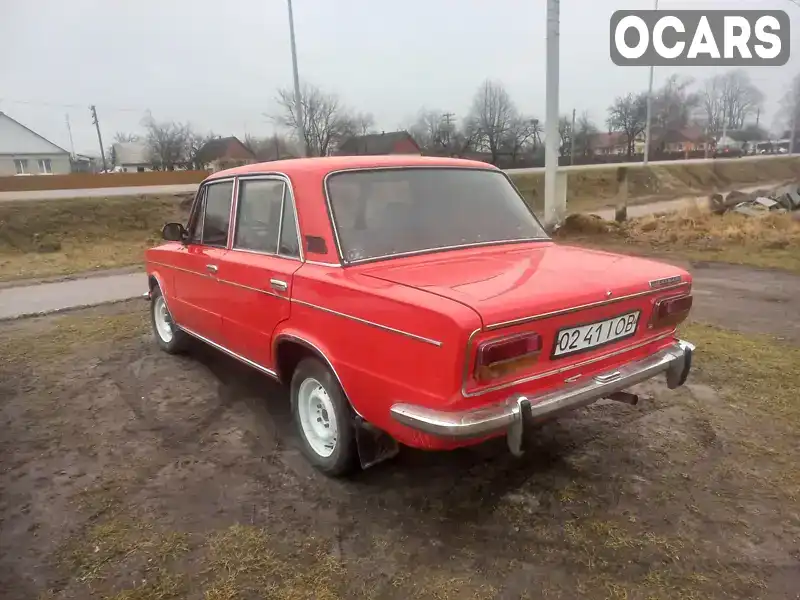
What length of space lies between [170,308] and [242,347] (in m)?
1.65

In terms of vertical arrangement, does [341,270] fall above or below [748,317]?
above

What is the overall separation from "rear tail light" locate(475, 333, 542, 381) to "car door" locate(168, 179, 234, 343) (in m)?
2.39

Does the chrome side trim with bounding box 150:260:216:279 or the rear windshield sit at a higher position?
the rear windshield

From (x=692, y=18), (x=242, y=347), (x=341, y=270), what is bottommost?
(x=242, y=347)

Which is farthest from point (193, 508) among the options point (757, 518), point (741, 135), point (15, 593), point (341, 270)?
point (741, 135)

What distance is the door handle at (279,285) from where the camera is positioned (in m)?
3.32

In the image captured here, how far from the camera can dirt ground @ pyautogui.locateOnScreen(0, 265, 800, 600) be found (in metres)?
2.49

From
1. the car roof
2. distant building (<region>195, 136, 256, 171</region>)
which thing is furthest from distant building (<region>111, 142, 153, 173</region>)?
the car roof

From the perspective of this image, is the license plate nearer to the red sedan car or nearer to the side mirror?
the red sedan car

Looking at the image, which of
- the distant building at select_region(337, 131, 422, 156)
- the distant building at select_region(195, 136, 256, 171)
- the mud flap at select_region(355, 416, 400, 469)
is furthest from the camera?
the distant building at select_region(195, 136, 256, 171)

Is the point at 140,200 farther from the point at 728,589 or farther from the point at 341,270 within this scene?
the point at 728,589

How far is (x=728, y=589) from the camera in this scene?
7.75 ft

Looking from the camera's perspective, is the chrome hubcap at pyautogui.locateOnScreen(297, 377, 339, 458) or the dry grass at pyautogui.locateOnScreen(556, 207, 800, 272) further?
the dry grass at pyautogui.locateOnScreen(556, 207, 800, 272)

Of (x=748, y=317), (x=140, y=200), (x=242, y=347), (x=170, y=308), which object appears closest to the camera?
(x=242, y=347)
